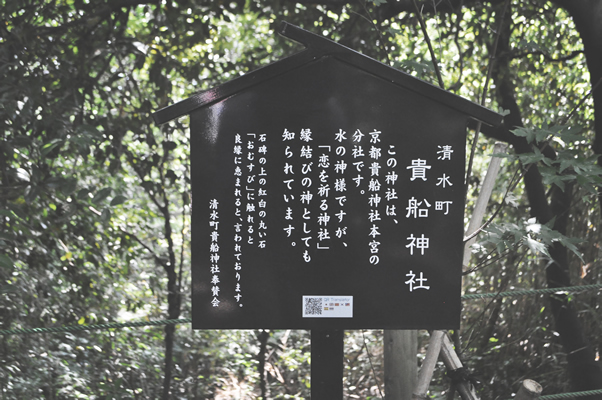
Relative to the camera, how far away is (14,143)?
2539 millimetres

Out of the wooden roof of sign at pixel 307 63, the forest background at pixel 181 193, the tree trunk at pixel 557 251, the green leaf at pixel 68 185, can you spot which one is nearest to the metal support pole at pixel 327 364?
the forest background at pixel 181 193

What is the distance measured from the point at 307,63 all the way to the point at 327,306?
74cm

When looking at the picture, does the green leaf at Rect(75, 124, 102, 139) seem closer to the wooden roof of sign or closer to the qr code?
the wooden roof of sign

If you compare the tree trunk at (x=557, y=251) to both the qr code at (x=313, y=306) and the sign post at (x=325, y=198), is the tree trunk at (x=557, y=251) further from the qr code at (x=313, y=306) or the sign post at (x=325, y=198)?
the qr code at (x=313, y=306)

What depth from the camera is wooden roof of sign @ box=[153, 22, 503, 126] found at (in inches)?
66.1

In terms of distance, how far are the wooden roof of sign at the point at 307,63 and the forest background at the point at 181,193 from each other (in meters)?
0.67

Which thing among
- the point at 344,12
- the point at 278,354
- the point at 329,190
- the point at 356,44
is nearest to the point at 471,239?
the point at 329,190

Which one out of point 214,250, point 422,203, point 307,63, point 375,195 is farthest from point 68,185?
point 422,203

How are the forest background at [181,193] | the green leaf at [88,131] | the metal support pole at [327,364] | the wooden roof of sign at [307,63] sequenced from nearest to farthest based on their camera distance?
the wooden roof of sign at [307,63] → the metal support pole at [327,364] → the green leaf at [88,131] → the forest background at [181,193]

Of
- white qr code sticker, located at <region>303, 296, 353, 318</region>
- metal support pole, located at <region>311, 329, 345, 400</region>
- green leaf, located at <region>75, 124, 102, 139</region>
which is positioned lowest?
metal support pole, located at <region>311, 329, 345, 400</region>

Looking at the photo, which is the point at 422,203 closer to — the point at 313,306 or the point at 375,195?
the point at 375,195

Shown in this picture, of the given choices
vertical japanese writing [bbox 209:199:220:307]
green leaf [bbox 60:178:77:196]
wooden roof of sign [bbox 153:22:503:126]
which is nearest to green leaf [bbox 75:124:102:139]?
green leaf [bbox 60:178:77:196]

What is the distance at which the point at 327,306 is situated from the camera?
171cm

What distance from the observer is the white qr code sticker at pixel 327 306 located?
1.71 metres
